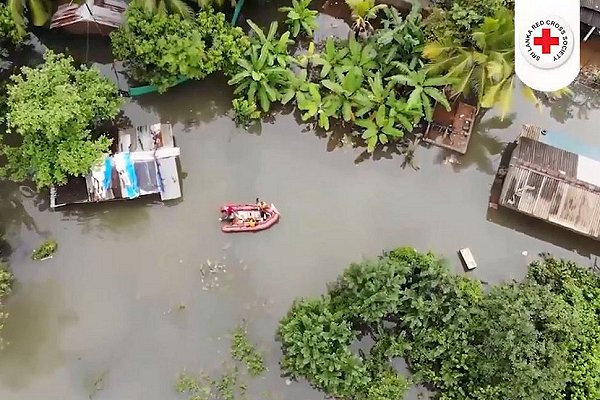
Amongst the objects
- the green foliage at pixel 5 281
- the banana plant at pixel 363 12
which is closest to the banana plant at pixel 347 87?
the banana plant at pixel 363 12

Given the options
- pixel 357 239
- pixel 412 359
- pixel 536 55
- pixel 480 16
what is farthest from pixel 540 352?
pixel 480 16

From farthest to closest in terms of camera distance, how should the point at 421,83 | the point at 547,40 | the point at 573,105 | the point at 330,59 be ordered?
the point at 573,105, the point at 330,59, the point at 421,83, the point at 547,40

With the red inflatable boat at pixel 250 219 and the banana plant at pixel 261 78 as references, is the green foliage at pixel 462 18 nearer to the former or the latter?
the banana plant at pixel 261 78

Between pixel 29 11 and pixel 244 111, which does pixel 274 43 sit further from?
pixel 29 11

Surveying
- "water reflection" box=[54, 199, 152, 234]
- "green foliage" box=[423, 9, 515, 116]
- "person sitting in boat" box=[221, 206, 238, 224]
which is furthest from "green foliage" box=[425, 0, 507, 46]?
"water reflection" box=[54, 199, 152, 234]

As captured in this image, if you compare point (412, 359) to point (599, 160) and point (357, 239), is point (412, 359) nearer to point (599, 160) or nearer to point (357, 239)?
point (357, 239)

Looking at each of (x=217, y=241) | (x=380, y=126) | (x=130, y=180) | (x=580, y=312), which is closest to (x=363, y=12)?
(x=380, y=126)
